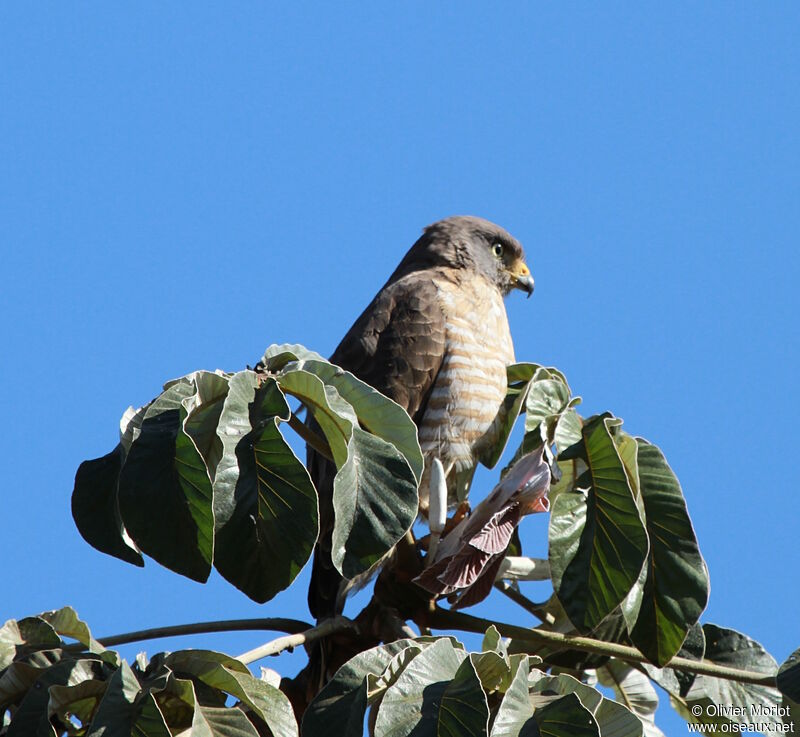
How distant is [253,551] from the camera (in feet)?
8.06

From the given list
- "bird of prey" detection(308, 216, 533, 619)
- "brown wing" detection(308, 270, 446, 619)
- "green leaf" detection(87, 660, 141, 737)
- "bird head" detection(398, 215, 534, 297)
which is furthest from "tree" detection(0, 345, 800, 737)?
"bird head" detection(398, 215, 534, 297)

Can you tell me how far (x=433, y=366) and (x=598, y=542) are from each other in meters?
2.04

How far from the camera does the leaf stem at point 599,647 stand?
110 inches

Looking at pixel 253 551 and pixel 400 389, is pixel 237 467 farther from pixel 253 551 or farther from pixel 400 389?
pixel 400 389

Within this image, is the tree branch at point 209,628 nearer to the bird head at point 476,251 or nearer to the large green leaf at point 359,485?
the large green leaf at point 359,485

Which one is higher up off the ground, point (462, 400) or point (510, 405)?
point (462, 400)

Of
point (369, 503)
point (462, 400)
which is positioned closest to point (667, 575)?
point (369, 503)

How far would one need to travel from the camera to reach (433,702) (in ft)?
7.20

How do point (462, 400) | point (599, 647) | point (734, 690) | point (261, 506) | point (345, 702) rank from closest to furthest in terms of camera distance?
point (345, 702) < point (261, 506) < point (599, 647) < point (734, 690) < point (462, 400)

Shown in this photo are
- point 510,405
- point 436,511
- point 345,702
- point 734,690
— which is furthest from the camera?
point 510,405

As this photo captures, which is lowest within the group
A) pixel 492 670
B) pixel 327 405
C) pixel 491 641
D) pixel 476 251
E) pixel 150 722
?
pixel 150 722

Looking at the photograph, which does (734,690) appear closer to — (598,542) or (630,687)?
(630,687)

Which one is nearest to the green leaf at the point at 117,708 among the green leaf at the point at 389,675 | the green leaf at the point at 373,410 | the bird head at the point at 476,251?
the green leaf at the point at 389,675

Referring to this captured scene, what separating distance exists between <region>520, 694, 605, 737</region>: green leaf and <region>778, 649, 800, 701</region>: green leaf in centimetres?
58
